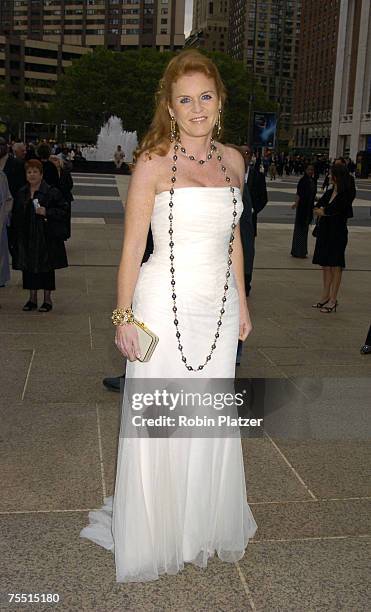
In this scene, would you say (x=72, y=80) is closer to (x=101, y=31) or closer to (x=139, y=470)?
(x=139, y=470)

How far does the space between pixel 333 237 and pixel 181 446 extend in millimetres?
6598

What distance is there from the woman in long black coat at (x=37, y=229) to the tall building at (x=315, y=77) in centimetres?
11544

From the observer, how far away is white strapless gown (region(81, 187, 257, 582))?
2.90 meters

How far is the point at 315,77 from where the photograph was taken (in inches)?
4938

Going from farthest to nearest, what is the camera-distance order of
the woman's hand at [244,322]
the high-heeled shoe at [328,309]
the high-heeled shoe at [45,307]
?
the high-heeled shoe at [328,309] → the high-heeled shoe at [45,307] → the woman's hand at [244,322]

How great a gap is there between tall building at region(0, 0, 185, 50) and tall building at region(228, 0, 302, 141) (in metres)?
25.3

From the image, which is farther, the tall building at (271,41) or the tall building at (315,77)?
the tall building at (271,41)

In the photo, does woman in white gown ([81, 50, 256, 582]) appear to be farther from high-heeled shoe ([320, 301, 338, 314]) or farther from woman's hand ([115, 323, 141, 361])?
high-heeled shoe ([320, 301, 338, 314])

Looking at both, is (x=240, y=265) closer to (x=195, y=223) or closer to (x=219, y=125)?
(x=195, y=223)

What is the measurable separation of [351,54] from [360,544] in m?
81.3

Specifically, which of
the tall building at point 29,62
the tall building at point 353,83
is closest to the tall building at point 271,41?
the tall building at point 29,62

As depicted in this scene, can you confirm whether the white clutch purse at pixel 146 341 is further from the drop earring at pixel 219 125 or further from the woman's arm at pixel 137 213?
the drop earring at pixel 219 125

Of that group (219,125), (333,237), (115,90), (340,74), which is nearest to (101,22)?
(340,74)

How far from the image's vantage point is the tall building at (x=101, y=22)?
17012 centimetres
